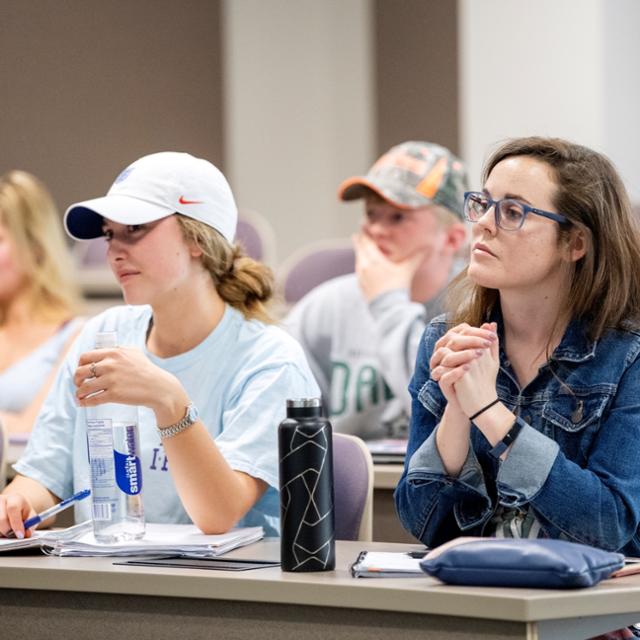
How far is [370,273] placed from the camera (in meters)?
3.11

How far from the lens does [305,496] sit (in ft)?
4.98

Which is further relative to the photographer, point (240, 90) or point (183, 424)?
point (240, 90)

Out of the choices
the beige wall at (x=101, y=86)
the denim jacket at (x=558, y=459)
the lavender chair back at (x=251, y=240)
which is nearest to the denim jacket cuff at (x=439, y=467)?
the denim jacket at (x=558, y=459)

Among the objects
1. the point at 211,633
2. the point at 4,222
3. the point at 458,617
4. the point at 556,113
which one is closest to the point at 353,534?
the point at 211,633

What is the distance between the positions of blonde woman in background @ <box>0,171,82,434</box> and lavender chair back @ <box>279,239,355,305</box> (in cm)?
63

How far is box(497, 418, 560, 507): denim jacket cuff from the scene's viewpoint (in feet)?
5.26

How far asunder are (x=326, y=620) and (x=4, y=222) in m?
2.31

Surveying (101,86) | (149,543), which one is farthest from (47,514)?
(101,86)

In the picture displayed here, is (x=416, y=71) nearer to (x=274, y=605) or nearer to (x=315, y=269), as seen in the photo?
(x=315, y=269)

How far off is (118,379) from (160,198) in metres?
0.43

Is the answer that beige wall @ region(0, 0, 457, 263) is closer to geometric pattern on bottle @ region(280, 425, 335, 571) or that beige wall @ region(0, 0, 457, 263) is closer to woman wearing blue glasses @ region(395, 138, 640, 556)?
woman wearing blue glasses @ region(395, 138, 640, 556)

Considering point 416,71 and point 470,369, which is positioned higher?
point 416,71

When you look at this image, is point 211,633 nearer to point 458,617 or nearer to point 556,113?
point 458,617

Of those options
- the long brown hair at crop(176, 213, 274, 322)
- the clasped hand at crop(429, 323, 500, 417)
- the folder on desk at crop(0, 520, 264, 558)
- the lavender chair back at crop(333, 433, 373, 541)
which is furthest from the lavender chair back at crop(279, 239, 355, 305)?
the clasped hand at crop(429, 323, 500, 417)
